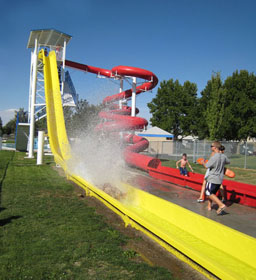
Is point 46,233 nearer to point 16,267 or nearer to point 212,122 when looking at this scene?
point 16,267

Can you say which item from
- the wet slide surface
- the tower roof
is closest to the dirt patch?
the wet slide surface

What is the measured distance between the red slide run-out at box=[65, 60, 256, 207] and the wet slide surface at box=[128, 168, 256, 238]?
1.24 feet

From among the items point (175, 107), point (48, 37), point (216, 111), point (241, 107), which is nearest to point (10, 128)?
point (175, 107)

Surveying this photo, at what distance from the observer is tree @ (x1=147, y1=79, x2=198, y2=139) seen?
44003mm

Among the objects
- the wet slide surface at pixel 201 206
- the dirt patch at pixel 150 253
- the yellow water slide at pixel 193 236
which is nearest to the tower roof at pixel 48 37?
the wet slide surface at pixel 201 206

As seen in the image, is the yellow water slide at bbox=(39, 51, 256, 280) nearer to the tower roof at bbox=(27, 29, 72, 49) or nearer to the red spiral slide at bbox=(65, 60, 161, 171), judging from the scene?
the red spiral slide at bbox=(65, 60, 161, 171)

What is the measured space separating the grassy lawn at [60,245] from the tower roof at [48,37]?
56.6ft

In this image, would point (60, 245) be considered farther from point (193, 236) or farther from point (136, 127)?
point (136, 127)

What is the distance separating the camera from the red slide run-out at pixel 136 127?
31.3ft

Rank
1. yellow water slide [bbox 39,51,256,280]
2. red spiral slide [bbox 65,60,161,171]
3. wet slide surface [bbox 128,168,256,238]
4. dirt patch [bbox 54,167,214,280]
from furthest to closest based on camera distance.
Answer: red spiral slide [bbox 65,60,161,171] → wet slide surface [bbox 128,168,256,238] → dirt patch [bbox 54,167,214,280] → yellow water slide [bbox 39,51,256,280]

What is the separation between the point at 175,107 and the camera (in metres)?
45.8

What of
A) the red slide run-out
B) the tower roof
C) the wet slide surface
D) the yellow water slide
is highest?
the tower roof

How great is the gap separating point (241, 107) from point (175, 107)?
1245 cm

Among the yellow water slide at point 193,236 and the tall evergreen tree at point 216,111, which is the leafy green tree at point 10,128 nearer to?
the tall evergreen tree at point 216,111
